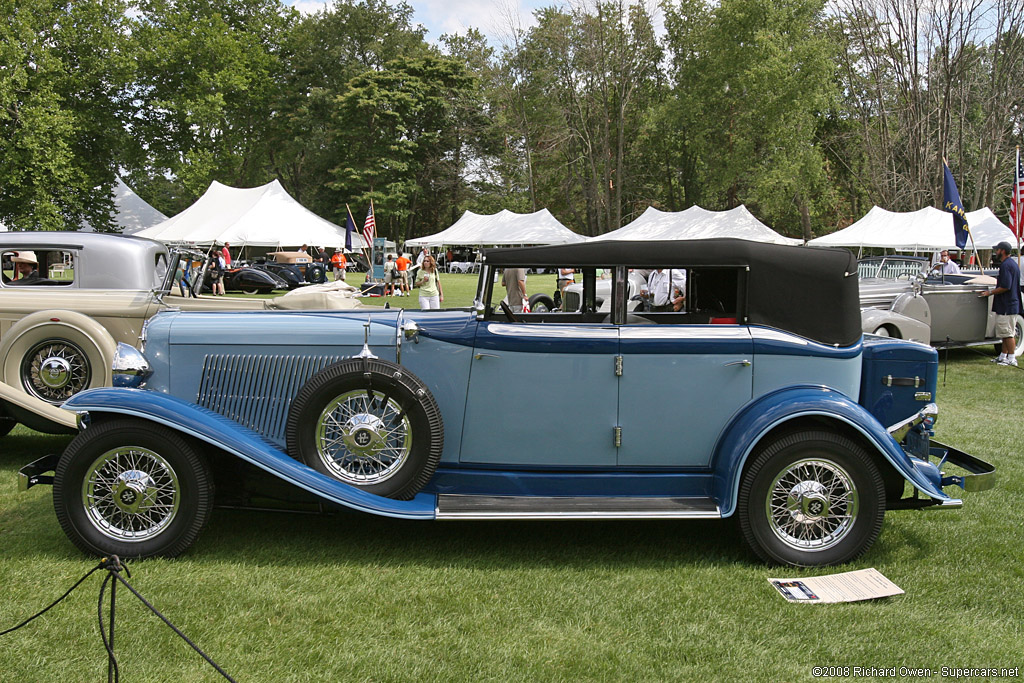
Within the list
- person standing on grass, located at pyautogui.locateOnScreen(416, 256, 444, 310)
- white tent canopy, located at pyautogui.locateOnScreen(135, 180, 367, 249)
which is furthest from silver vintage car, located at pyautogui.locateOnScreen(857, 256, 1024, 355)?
white tent canopy, located at pyautogui.locateOnScreen(135, 180, 367, 249)

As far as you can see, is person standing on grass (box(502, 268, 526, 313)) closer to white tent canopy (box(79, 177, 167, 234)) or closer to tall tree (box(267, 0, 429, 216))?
white tent canopy (box(79, 177, 167, 234))

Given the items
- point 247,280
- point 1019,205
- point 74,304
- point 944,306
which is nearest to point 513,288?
point 74,304

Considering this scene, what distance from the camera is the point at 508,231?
102 ft

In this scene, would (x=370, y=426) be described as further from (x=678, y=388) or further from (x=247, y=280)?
(x=247, y=280)

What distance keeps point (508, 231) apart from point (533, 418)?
27129mm

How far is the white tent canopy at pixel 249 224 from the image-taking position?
2739cm

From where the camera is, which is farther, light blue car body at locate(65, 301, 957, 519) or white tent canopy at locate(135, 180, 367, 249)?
white tent canopy at locate(135, 180, 367, 249)

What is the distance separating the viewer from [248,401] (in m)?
4.52

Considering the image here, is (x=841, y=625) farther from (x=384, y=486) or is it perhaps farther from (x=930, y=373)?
(x=384, y=486)

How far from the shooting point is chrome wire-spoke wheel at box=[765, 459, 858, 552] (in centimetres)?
408

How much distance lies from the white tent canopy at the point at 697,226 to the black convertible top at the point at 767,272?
67.6ft

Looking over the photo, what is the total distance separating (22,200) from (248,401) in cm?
3265

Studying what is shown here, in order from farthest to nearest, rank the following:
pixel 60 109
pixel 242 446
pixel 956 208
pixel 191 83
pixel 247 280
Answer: pixel 191 83 < pixel 60 109 < pixel 247 280 < pixel 956 208 < pixel 242 446

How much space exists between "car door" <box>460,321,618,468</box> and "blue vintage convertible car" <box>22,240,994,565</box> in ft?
0.04
